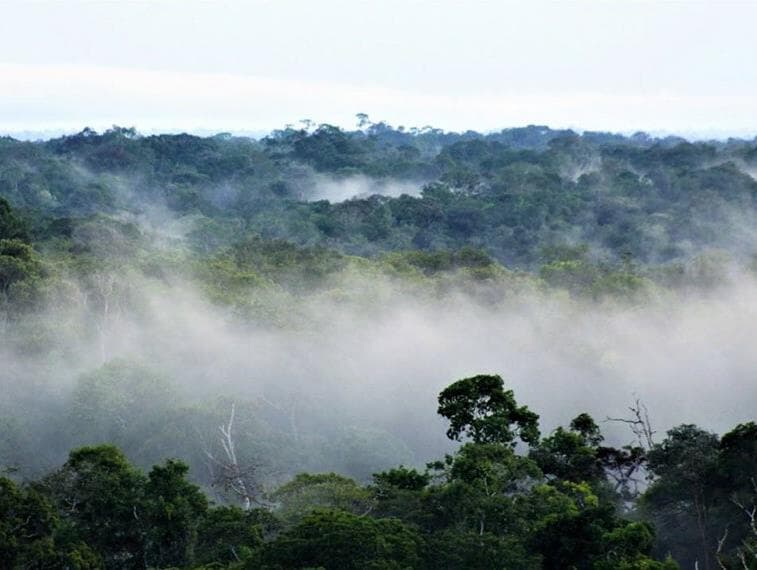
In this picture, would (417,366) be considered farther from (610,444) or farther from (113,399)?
(113,399)

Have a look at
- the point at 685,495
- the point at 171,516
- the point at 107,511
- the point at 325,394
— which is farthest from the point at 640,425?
the point at 107,511

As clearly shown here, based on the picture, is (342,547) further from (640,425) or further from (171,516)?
(640,425)

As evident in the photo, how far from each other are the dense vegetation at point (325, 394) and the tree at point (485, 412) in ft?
0.16

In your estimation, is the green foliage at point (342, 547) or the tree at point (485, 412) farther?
the tree at point (485, 412)

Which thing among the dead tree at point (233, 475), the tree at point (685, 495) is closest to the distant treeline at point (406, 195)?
the dead tree at point (233, 475)

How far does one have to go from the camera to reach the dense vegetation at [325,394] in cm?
2128

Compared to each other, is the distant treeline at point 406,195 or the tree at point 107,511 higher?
the distant treeline at point 406,195

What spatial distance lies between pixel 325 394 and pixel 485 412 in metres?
13.5

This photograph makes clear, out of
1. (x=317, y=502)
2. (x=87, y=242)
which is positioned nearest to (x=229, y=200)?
(x=87, y=242)

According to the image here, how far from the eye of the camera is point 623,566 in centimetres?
1900

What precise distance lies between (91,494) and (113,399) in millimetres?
12260

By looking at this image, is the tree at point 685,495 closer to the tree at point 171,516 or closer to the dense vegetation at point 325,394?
the dense vegetation at point 325,394

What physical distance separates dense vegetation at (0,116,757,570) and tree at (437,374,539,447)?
0.16 ft

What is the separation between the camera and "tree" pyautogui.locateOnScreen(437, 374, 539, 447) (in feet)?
84.2
